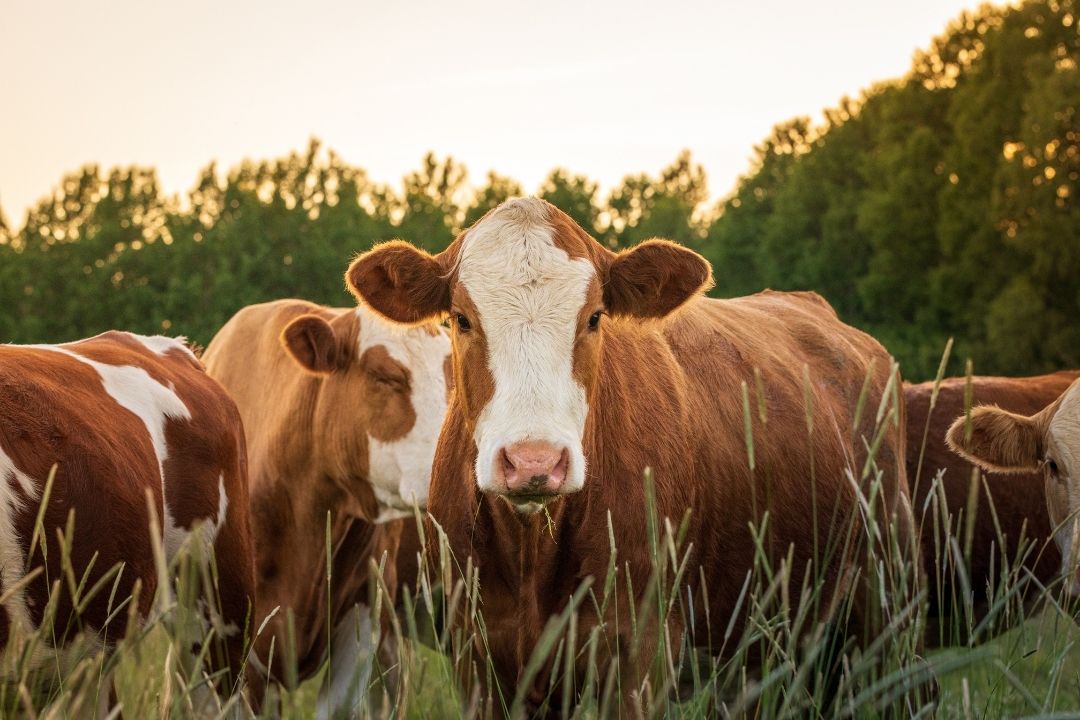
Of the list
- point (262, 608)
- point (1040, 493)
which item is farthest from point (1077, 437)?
point (262, 608)

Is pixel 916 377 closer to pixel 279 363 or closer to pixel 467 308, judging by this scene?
pixel 279 363

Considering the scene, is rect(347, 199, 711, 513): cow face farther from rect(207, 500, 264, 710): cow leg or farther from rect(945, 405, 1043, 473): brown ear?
rect(207, 500, 264, 710): cow leg

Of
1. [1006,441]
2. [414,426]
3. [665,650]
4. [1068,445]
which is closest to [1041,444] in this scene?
[1006,441]

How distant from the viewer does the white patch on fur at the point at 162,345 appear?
586 centimetres

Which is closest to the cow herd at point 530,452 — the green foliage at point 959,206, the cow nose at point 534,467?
the cow nose at point 534,467

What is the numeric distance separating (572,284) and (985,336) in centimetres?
2890

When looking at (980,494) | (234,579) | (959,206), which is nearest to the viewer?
(234,579)

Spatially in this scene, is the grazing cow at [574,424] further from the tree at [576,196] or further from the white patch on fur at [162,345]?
the tree at [576,196]

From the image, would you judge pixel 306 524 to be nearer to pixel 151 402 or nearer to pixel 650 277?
pixel 151 402

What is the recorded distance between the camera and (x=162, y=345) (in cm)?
596

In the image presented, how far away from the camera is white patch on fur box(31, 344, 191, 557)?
16.0 ft

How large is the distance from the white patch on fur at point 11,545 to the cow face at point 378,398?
282cm

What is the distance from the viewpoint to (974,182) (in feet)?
100

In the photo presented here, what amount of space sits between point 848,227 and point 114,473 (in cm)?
3297
